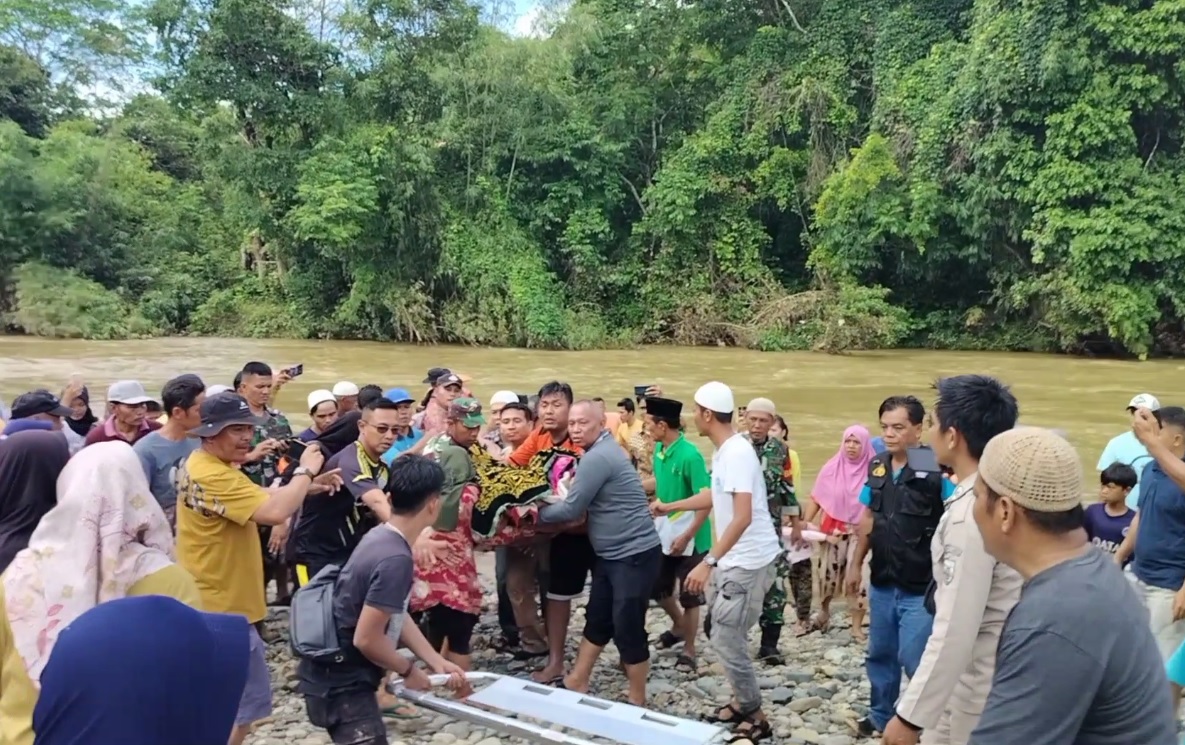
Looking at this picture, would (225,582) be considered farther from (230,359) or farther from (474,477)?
(230,359)

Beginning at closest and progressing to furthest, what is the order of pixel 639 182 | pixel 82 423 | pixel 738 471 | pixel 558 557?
pixel 738 471
pixel 558 557
pixel 82 423
pixel 639 182

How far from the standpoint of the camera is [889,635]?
4020 mm

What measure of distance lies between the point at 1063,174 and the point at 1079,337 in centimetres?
440

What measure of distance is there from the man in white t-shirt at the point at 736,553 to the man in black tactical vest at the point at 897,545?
1.68 feet

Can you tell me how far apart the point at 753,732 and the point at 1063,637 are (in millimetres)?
2989

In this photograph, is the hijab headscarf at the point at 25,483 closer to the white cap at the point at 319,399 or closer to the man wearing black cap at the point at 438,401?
the man wearing black cap at the point at 438,401

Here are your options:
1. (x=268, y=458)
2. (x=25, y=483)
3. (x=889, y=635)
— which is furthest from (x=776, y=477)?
(x=25, y=483)

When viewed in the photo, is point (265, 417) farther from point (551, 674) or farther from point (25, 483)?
point (25, 483)

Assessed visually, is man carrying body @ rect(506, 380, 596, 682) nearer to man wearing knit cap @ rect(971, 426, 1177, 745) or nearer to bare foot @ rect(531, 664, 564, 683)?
bare foot @ rect(531, 664, 564, 683)

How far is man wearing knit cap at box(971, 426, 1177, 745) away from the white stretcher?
5.39ft

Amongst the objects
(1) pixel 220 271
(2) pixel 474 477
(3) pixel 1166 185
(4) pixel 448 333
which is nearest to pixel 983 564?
(2) pixel 474 477

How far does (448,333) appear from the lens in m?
27.0

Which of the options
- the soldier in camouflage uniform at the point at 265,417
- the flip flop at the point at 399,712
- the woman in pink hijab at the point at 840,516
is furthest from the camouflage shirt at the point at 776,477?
the soldier in camouflage uniform at the point at 265,417

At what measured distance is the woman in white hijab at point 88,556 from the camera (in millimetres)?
2652
